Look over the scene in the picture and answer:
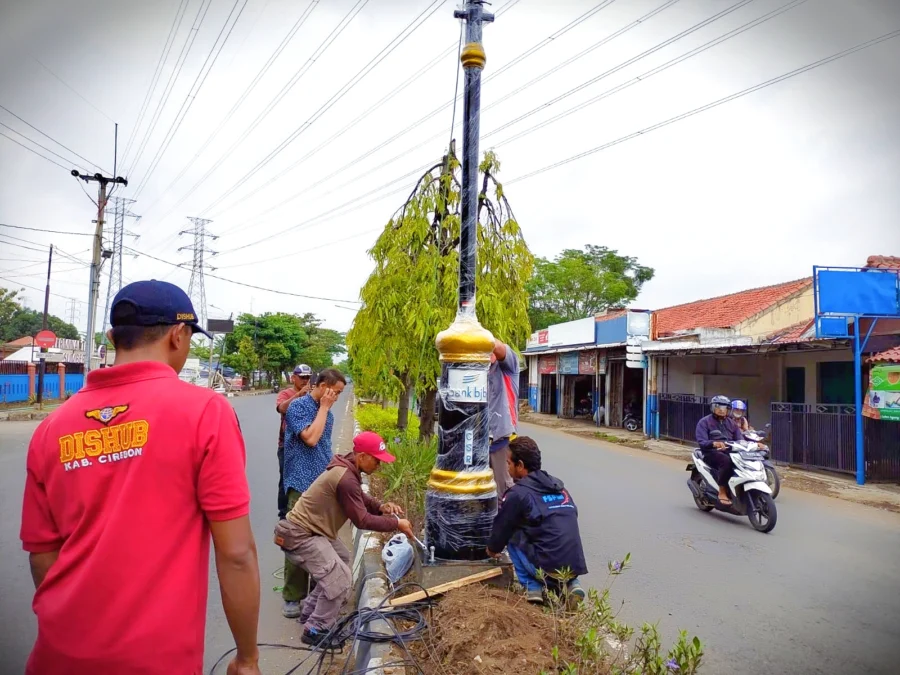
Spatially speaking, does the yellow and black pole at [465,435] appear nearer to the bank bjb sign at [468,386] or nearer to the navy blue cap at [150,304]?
the bank bjb sign at [468,386]

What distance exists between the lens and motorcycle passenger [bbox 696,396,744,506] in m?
7.28

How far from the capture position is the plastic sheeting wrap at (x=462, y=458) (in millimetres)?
4102

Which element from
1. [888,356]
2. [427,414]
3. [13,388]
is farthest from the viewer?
[13,388]

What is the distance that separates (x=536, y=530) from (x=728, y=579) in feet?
8.88

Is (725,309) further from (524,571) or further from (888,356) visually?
(524,571)

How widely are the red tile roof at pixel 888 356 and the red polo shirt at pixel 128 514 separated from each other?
11.4 metres

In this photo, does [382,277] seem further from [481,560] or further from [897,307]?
[897,307]

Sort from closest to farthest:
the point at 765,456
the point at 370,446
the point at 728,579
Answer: the point at 370,446 → the point at 728,579 → the point at 765,456

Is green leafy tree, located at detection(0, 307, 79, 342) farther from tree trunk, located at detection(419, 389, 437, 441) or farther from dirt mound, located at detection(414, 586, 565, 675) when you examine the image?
dirt mound, located at detection(414, 586, 565, 675)

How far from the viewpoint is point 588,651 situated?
2.56 m

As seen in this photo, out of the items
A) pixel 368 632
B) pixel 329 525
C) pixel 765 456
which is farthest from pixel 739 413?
pixel 368 632

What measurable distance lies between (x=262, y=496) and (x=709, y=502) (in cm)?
612

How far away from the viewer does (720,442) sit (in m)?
7.21

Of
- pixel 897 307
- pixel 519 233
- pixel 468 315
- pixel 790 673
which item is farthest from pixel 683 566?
pixel 897 307
